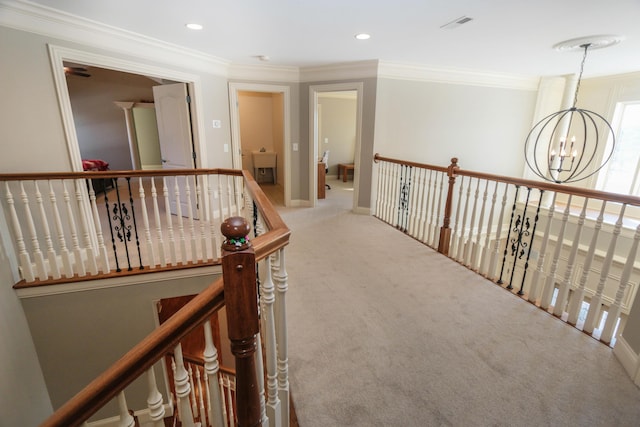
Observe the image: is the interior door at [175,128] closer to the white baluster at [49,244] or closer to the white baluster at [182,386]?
the white baluster at [49,244]

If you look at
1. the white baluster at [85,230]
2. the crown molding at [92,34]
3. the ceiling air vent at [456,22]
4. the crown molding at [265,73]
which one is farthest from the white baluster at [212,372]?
the crown molding at [265,73]

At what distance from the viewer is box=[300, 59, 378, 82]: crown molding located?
14.3 feet

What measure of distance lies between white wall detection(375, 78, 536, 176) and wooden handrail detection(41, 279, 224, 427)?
4211mm

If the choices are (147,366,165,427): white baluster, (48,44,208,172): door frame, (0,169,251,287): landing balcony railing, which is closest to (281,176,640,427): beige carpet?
(147,366,165,427): white baluster

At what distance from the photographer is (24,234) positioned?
273cm

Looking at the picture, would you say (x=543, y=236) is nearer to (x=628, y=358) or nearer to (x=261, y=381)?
(x=628, y=358)

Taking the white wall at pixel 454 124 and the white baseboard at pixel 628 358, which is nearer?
the white baseboard at pixel 628 358

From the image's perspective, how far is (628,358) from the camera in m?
1.68

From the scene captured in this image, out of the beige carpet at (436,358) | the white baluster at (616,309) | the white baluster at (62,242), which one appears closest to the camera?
the beige carpet at (436,358)

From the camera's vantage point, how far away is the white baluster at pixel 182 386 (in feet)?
2.79

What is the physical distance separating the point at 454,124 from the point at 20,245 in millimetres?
5865

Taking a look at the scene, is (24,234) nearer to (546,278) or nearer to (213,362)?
(213,362)

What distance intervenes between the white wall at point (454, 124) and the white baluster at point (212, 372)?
13.8 ft

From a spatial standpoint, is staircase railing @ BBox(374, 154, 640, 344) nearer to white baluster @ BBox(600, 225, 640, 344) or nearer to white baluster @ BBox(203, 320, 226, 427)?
white baluster @ BBox(600, 225, 640, 344)
